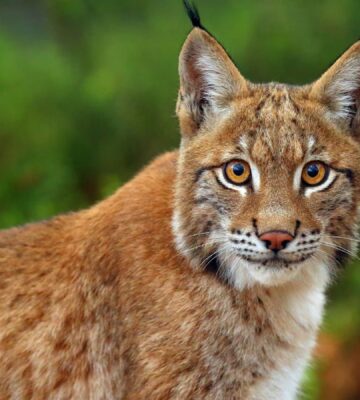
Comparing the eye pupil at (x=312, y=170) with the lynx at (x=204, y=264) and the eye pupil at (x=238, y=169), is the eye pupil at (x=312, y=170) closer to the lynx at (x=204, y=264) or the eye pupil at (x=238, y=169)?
the lynx at (x=204, y=264)

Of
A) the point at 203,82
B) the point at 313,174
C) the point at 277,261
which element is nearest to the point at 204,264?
the point at 277,261

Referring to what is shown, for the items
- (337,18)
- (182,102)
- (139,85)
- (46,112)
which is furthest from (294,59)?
(182,102)

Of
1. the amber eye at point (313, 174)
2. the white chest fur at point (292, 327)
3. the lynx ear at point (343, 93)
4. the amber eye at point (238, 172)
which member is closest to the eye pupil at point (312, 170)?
the amber eye at point (313, 174)

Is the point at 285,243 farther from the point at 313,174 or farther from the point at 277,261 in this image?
the point at 313,174

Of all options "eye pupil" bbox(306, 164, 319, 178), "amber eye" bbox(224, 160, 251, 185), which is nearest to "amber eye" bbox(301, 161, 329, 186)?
"eye pupil" bbox(306, 164, 319, 178)

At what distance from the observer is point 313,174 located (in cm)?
543

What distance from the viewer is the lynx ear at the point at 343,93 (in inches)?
224

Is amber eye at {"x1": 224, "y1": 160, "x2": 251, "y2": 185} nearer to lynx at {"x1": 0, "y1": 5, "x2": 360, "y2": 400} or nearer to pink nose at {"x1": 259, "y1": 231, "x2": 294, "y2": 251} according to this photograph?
lynx at {"x1": 0, "y1": 5, "x2": 360, "y2": 400}

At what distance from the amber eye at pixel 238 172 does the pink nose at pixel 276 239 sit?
32cm

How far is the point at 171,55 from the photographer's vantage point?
42.9ft

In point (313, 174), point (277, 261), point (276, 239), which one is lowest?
point (277, 261)

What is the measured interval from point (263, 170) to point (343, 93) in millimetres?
637

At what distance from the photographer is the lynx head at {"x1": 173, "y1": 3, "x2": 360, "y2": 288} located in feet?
17.5

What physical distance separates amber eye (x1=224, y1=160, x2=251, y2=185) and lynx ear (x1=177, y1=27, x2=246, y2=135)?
1.18 ft
